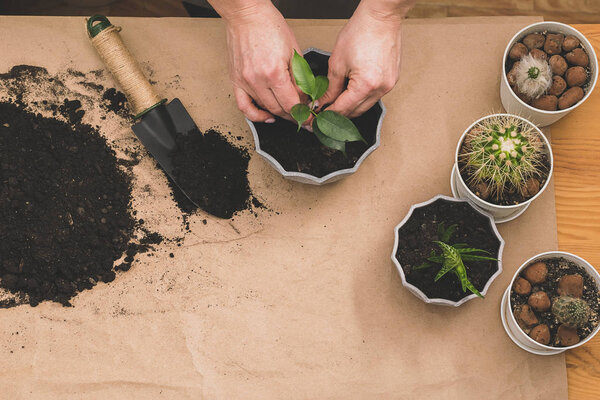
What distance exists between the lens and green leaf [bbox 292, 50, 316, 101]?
929mm

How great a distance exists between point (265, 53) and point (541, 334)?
0.82m

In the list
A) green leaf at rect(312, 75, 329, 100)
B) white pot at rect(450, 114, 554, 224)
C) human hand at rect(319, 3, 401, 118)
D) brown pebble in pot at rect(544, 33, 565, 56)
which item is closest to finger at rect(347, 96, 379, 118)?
human hand at rect(319, 3, 401, 118)

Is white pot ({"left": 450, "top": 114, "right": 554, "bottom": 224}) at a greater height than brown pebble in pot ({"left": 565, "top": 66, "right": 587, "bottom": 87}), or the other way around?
brown pebble in pot ({"left": 565, "top": 66, "right": 587, "bottom": 87})

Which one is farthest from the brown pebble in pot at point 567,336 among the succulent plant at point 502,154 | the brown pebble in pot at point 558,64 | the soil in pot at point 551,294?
the brown pebble in pot at point 558,64

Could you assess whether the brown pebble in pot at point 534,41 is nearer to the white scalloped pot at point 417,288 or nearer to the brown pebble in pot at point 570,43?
the brown pebble in pot at point 570,43

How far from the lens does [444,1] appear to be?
1608mm

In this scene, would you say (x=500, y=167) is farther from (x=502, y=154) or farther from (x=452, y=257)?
(x=452, y=257)

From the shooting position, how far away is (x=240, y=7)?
3.27ft

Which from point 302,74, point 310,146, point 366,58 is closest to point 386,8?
point 366,58

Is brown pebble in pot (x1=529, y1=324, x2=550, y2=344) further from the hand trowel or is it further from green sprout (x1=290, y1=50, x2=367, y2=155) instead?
the hand trowel

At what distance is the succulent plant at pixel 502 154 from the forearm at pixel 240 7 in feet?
1.70

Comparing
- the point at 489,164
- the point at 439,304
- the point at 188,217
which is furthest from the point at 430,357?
the point at 188,217

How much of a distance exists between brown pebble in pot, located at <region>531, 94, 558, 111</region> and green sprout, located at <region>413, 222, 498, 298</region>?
345 mm

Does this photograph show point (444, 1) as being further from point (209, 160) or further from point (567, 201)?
point (209, 160)
